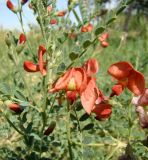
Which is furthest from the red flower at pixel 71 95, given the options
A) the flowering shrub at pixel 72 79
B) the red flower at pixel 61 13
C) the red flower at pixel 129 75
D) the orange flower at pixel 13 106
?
the red flower at pixel 61 13

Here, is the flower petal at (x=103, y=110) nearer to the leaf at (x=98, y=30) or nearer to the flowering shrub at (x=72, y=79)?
the flowering shrub at (x=72, y=79)

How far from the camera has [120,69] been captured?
0.96 m

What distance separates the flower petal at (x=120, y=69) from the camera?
95cm

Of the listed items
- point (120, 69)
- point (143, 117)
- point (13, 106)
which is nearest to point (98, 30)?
point (120, 69)

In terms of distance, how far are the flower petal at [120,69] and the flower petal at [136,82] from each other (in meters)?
0.01

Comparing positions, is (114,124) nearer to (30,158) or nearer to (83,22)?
(30,158)

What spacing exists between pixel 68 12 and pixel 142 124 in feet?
1.72

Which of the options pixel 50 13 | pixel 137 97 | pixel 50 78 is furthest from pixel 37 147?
pixel 137 97

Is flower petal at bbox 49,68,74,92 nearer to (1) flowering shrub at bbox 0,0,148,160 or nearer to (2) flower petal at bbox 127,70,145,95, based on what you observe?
(1) flowering shrub at bbox 0,0,148,160

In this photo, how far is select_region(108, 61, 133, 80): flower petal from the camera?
95 cm

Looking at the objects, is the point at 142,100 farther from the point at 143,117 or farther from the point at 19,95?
the point at 19,95

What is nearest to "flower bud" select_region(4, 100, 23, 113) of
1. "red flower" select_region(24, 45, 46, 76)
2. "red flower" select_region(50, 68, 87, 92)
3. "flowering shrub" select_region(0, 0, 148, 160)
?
"flowering shrub" select_region(0, 0, 148, 160)

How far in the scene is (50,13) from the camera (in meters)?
1.21

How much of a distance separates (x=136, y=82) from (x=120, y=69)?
0.04m
